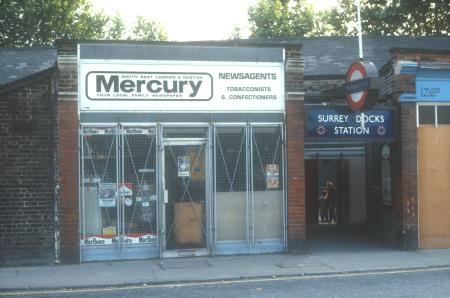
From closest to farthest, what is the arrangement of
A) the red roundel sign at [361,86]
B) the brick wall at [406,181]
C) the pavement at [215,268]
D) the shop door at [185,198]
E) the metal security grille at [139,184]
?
the pavement at [215,268], the red roundel sign at [361,86], the metal security grille at [139,184], the shop door at [185,198], the brick wall at [406,181]

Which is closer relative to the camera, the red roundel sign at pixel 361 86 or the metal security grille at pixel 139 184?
the red roundel sign at pixel 361 86

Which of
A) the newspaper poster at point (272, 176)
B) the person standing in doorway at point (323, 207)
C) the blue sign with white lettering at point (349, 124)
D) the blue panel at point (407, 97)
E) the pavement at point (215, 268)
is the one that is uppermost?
the blue panel at point (407, 97)

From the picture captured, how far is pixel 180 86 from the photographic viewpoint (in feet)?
41.1

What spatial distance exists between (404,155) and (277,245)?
147 inches

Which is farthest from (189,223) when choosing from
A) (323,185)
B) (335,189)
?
(323,185)

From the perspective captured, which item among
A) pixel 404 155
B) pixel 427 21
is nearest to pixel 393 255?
pixel 404 155

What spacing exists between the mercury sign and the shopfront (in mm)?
22

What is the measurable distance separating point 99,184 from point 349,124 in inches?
233

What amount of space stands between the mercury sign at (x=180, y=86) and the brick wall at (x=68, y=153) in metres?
0.24

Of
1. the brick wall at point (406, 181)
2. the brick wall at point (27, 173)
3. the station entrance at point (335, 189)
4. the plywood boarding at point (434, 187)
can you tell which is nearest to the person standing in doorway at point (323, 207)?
the station entrance at point (335, 189)

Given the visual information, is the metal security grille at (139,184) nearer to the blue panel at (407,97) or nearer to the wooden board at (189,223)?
the wooden board at (189,223)

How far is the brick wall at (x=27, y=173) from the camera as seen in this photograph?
11.7m

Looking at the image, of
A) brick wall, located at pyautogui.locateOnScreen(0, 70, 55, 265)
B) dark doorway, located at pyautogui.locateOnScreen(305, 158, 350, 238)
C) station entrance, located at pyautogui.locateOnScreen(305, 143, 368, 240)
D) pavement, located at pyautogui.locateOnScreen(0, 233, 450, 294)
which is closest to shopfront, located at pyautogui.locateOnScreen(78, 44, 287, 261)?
pavement, located at pyautogui.locateOnScreen(0, 233, 450, 294)

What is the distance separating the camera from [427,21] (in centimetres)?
3512
